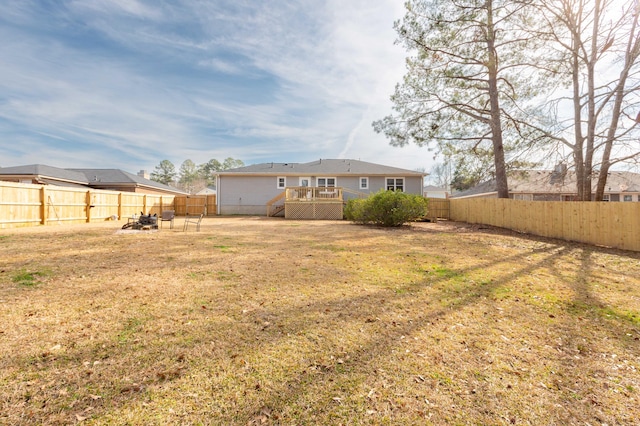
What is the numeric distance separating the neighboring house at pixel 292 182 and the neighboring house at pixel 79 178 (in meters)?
11.2

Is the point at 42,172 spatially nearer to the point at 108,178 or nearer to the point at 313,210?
the point at 108,178

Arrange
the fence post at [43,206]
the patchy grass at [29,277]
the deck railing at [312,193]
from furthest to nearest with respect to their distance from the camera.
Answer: the deck railing at [312,193]
the fence post at [43,206]
the patchy grass at [29,277]

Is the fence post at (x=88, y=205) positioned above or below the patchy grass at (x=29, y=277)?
above

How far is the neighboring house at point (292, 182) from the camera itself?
23094 mm

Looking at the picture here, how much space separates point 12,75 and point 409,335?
24.7m

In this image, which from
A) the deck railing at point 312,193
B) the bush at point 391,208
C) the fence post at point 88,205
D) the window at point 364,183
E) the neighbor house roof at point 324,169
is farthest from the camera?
the window at point 364,183

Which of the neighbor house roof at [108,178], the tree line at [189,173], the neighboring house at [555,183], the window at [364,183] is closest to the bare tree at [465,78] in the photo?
the neighboring house at [555,183]

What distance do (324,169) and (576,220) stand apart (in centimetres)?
1742

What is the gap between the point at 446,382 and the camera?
2141 mm

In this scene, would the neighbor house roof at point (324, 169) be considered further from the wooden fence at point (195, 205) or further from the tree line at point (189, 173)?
the tree line at point (189, 173)

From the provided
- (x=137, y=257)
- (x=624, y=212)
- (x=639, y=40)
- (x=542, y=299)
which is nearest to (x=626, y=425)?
(x=542, y=299)

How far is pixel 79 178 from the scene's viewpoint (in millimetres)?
25797

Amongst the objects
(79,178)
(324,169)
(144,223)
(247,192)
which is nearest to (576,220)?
(144,223)

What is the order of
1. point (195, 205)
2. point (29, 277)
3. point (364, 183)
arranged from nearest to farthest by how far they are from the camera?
point (29, 277), point (364, 183), point (195, 205)
